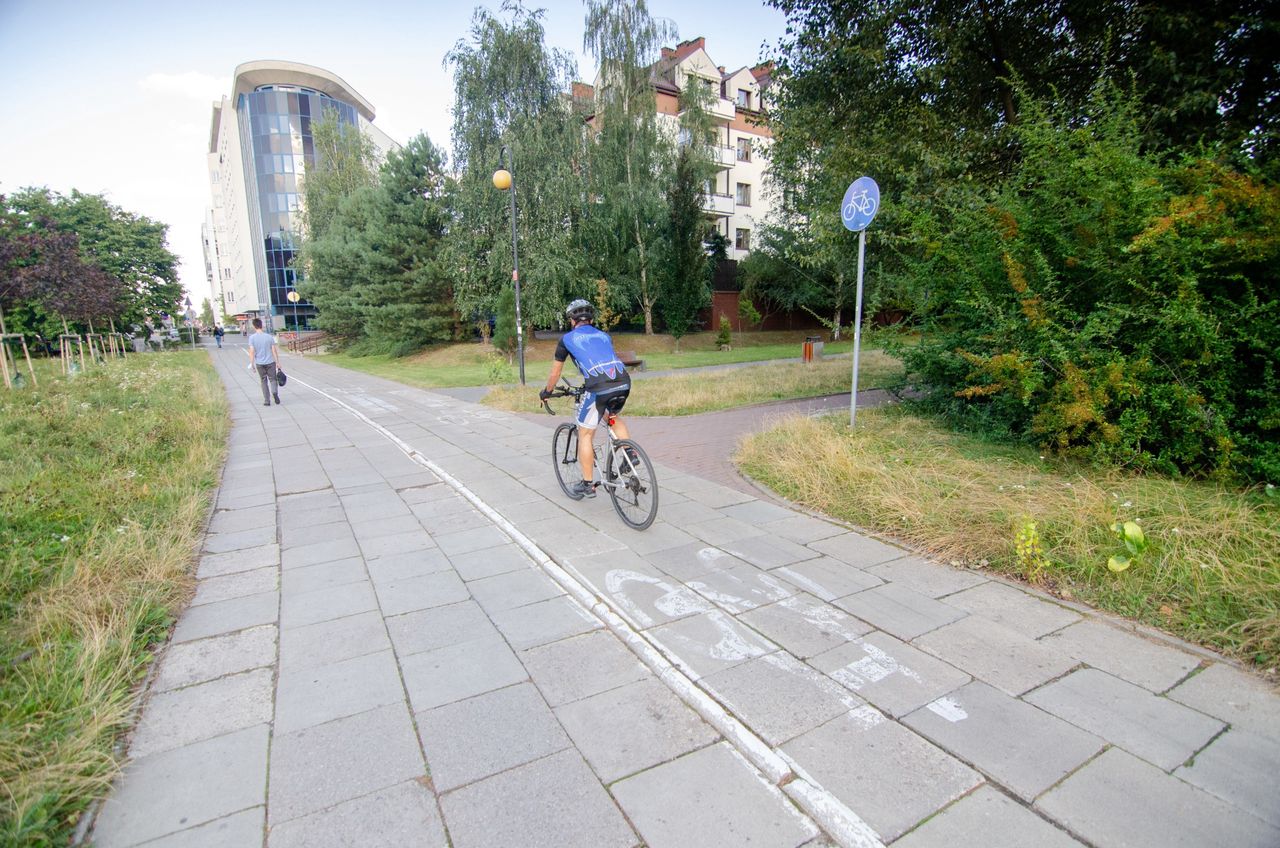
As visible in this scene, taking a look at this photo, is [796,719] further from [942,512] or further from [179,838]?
[942,512]

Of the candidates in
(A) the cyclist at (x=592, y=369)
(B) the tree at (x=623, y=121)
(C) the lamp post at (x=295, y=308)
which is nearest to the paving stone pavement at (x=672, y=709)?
(A) the cyclist at (x=592, y=369)

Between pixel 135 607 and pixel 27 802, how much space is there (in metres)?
1.59

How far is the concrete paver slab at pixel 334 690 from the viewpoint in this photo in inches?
101

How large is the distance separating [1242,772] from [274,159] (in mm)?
69987

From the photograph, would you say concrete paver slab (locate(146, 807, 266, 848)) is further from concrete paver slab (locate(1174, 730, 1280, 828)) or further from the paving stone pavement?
concrete paver slab (locate(1174, 730, 1280, 828))

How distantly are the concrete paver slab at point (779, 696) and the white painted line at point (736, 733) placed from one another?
0.07 m

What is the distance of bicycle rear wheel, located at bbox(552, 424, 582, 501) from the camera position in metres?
5.65

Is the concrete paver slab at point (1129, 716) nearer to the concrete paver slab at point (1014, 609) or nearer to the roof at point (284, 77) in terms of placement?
the concrete paver slab at point (1014, 609)

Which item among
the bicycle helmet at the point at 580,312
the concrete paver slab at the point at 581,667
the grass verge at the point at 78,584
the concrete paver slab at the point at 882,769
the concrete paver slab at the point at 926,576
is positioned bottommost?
the concrete paver slab at the point at 581,667

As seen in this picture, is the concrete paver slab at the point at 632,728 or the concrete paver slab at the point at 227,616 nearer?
Answer: the concrete paver slab at the point at 632,728

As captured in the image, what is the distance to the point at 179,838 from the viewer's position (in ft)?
6.33

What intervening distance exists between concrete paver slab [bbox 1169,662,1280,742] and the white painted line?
1.60 metres

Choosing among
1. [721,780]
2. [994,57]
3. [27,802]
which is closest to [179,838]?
[27,802]

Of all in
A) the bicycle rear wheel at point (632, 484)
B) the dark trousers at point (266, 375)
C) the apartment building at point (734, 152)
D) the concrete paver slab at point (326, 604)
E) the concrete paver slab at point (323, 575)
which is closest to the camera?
the concrete paver slab at point (326, 604)
